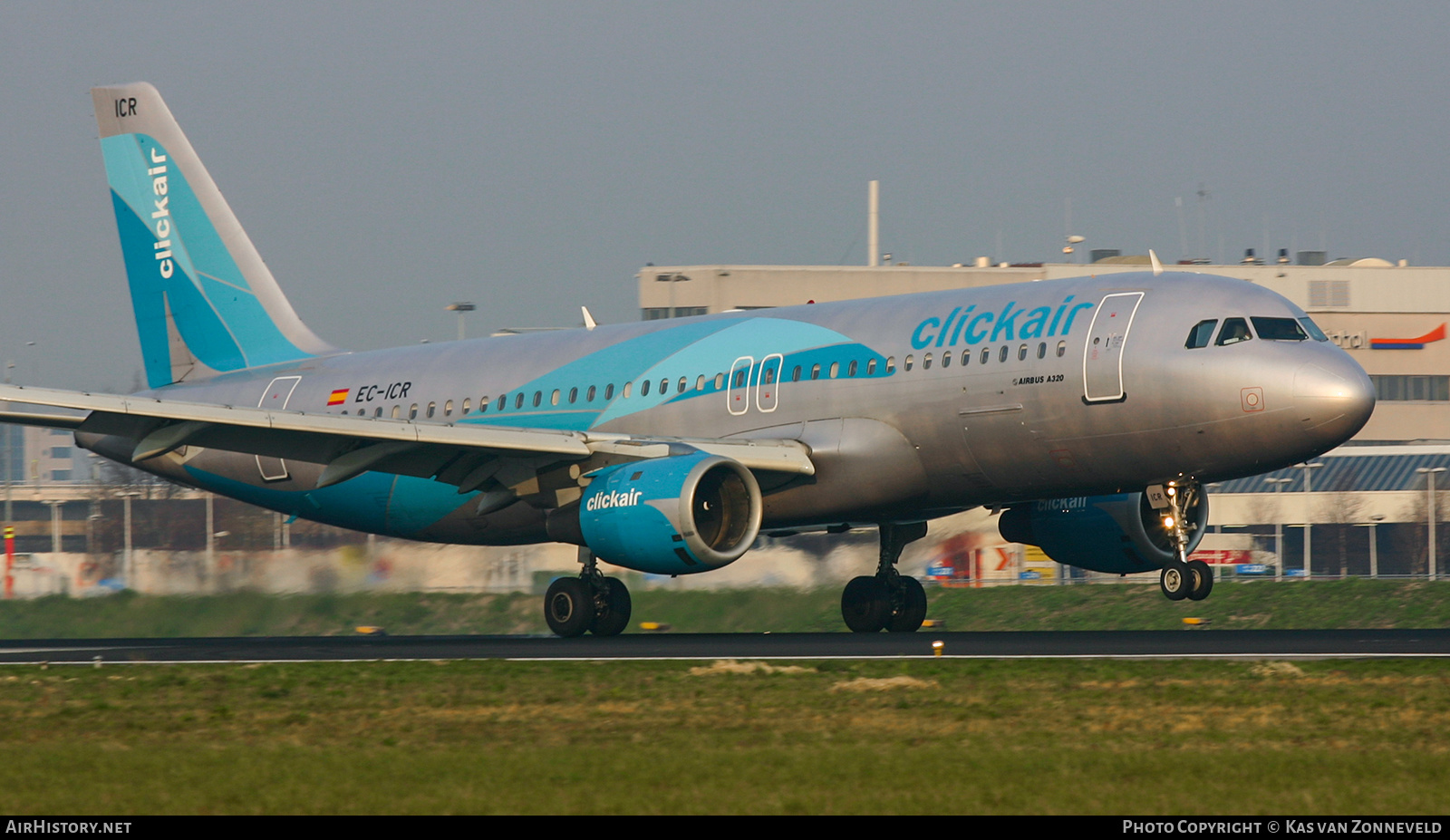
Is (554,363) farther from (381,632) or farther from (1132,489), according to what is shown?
→ (1132,489)

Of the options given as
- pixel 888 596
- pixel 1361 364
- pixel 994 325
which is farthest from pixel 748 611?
pixel 1361 364

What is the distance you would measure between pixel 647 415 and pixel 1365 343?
7195 cm

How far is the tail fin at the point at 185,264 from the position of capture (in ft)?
111

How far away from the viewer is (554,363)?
1159 inches

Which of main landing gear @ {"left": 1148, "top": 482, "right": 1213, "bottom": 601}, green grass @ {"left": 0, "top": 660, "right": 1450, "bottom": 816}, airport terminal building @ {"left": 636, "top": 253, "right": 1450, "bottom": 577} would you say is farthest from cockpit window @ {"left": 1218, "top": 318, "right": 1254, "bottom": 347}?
airport terminal building @ {"left": 636, "top": 253, "right": 1450, "bottom": 577}

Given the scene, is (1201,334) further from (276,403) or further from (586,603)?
(276,403)

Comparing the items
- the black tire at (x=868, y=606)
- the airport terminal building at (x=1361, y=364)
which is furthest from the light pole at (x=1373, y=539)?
the black tire at (x=868, y=606)

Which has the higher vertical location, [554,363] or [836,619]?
[554,363]

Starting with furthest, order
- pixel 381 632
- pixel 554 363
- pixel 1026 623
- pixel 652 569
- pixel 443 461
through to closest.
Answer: pixel 1026 623 < pixel 381 632 < pixel 554 363 < pixel 443 461 < pixel 652 569

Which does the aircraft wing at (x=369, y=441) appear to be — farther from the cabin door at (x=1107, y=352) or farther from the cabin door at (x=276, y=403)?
the cabin door at (x=276, y=403)

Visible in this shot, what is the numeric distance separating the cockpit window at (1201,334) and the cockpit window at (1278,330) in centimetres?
56

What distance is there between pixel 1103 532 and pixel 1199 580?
4067 mm

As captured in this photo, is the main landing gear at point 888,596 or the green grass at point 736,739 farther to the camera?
the main landing gear at point 888,596
